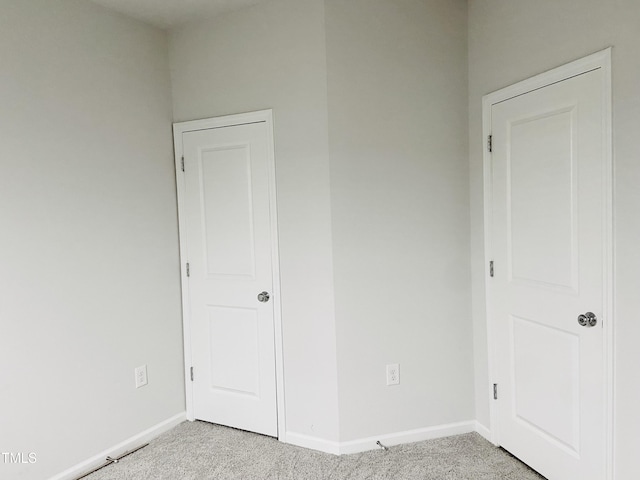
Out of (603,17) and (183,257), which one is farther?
(183,257)

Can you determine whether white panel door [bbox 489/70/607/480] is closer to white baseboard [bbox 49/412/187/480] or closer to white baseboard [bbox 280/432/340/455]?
white baseboard [bbox 280/432/340/455]

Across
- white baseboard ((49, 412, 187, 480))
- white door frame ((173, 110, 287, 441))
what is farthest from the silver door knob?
white baseboard ((49, 412, 187, 480))

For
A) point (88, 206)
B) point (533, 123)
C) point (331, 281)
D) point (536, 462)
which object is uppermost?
point (533, 123)

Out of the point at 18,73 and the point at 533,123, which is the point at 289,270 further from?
the point at 18,73

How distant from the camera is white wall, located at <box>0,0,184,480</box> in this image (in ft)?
7.23

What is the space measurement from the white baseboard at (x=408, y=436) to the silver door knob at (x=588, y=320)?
113 centimetres

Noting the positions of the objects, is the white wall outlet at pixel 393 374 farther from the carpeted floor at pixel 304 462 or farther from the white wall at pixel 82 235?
the white wall at pixel 82 235

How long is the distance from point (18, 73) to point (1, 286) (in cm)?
102

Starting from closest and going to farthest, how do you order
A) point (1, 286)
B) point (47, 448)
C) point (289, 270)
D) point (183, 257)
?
point (1, 286)
point (47, 448)
point (289, 270)
point (183, 257)

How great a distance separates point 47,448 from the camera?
7.63 feet

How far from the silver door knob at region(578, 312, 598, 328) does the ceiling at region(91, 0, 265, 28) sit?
238 centimetres

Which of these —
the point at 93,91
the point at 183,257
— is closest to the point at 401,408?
the point at 183,257

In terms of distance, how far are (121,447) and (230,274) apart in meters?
1.18

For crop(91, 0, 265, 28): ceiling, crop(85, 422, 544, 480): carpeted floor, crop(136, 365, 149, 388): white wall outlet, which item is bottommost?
crop(85, 422, 544, 480): carpeted floor
